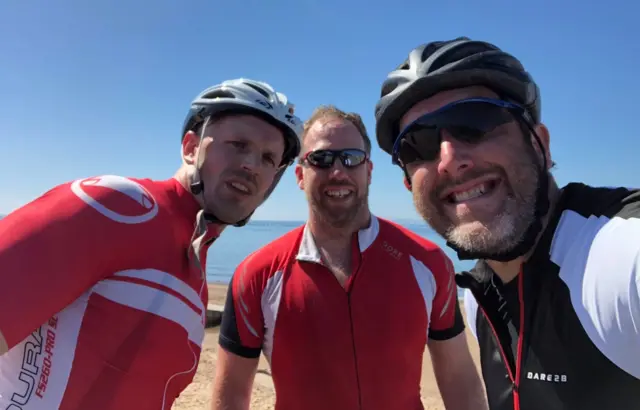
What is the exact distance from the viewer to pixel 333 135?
3.28m

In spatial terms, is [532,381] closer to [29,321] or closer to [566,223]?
[566,223]

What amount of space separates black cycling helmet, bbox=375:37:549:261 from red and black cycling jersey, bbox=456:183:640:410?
107 mm

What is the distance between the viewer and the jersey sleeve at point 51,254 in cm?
136

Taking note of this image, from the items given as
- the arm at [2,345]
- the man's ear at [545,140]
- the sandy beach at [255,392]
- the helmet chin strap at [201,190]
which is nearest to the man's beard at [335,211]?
the helmet chin strap at [201,190]

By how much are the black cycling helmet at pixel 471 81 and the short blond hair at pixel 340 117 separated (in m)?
1.25

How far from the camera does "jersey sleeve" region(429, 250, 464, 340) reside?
285 centimetres

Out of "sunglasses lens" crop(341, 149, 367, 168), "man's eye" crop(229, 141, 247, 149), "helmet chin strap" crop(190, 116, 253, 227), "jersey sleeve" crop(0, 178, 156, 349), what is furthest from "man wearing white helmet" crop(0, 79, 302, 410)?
"sunglasses lens" crop(341, 149, 367, 168)

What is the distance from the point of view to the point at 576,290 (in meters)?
1.46

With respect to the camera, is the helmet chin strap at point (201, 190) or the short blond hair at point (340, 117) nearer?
the helmet chin strap at point (201, 190)

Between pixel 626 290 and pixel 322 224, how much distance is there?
2099 millimetres

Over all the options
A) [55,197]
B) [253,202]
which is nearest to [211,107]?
[253,202]

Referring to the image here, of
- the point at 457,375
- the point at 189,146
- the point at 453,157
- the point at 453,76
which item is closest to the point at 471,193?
the point at 453,157

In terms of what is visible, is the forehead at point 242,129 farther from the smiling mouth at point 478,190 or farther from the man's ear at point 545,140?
the man's ear at point 545,140

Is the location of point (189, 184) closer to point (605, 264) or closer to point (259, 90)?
point (259, 90)
